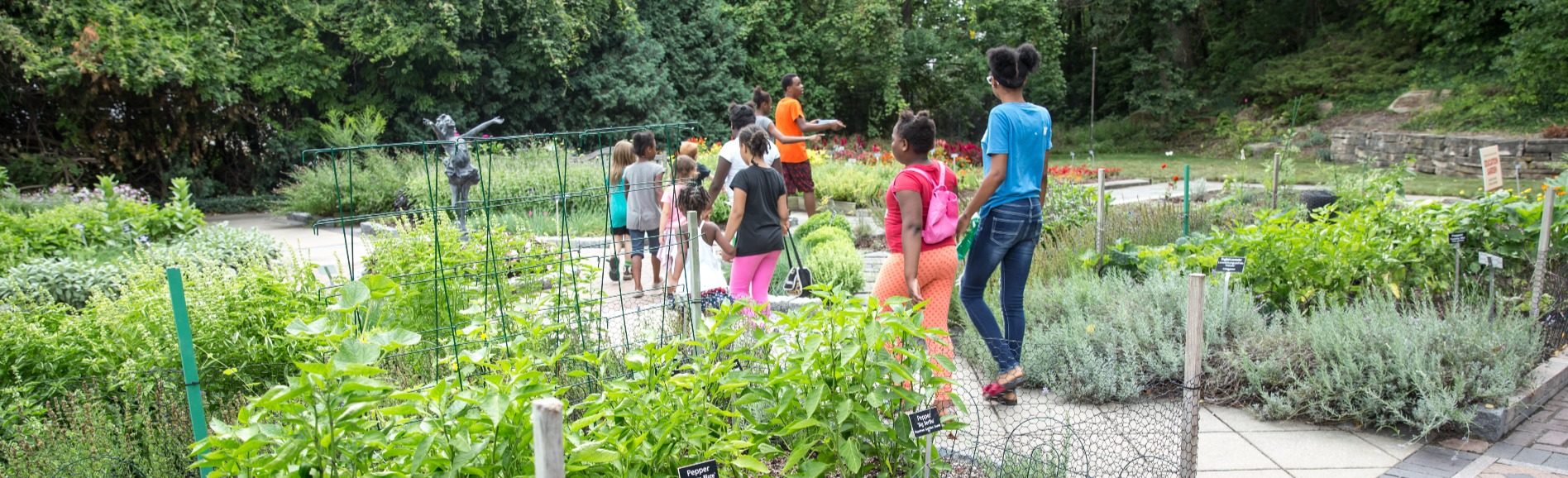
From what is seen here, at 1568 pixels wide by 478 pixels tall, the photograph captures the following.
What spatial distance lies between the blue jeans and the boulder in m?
18.9

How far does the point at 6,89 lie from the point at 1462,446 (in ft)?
53.0

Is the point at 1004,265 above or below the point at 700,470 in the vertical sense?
above

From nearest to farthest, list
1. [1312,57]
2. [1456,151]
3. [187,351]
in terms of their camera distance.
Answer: [187,351]
[1456,151]
[1312,57]

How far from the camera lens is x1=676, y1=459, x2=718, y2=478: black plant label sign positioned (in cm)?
225

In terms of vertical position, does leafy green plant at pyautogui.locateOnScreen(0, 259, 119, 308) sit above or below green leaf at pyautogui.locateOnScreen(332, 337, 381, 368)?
below

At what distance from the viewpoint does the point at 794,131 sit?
830cm

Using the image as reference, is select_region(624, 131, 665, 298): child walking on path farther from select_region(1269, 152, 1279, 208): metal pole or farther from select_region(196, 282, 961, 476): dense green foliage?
select_region(1269, 152, 1279, 208): metal pole

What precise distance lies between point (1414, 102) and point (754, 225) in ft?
63.8

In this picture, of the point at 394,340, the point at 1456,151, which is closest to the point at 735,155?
the point at 394,340

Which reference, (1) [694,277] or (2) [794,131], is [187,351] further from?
(2) [794,131]

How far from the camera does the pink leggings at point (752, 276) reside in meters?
5.34

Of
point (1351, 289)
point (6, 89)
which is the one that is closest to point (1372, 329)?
point (1351, 289)

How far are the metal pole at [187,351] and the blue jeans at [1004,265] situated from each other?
2777 millimetres

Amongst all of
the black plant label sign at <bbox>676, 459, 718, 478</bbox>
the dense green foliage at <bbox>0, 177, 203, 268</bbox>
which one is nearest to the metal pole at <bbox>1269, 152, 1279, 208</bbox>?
the black plant label sign at <bbox>676, 459, 718, 478</bbox>
